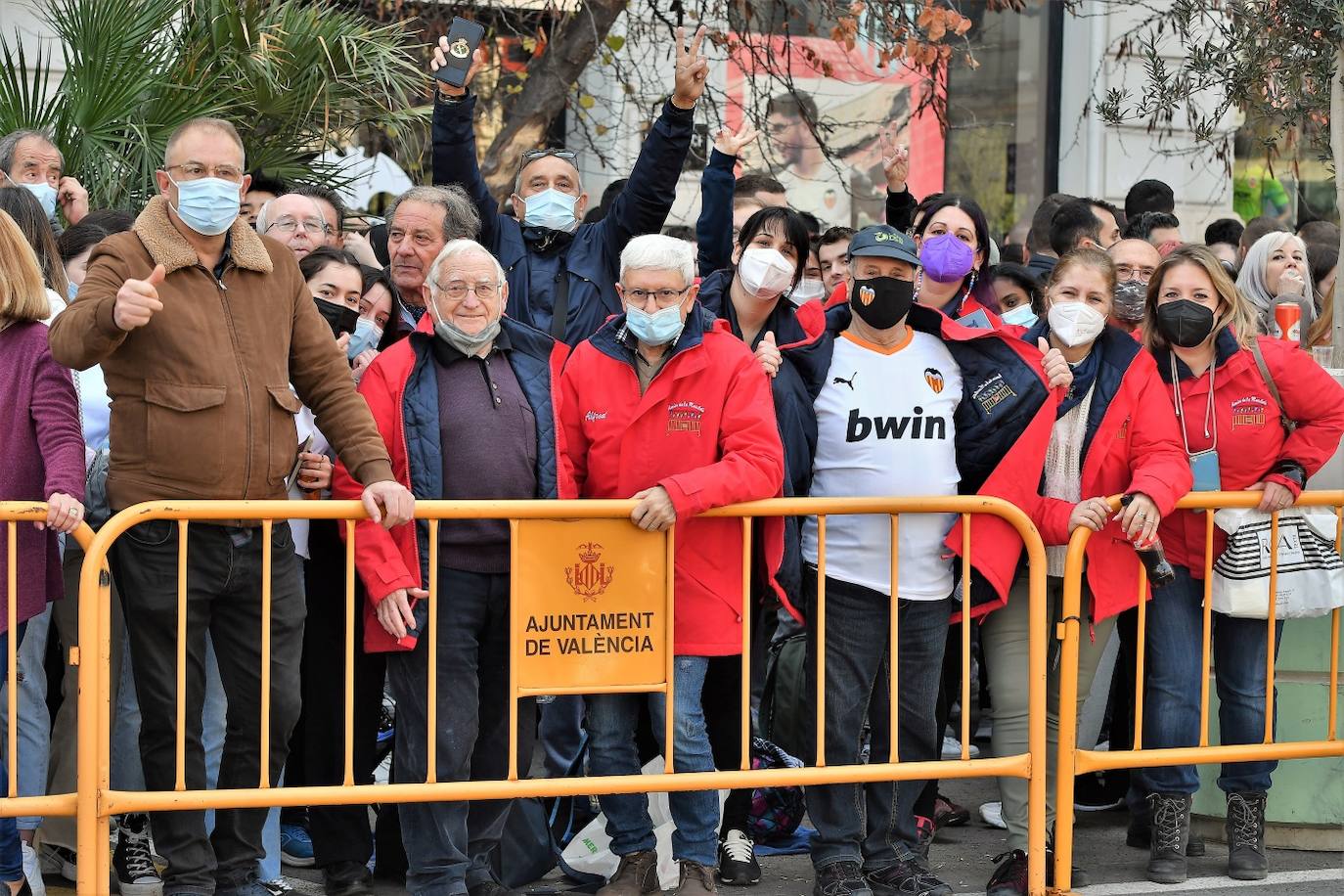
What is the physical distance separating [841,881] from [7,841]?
2.57 meters

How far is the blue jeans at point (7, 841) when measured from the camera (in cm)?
500

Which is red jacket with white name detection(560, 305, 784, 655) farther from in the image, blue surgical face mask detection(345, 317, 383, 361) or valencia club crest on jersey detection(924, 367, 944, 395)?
blue surgical face mask detection(345, 317, 383, 361)

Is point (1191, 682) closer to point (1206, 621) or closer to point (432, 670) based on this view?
point (1206, 621)

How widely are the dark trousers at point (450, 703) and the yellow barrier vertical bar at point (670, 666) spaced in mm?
463

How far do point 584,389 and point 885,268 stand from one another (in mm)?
1056

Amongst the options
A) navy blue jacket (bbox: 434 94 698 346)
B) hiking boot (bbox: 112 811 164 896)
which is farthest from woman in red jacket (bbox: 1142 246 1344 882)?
hiking boot (bbox: 112 811 164 896)

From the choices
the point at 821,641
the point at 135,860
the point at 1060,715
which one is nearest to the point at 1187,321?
the point at 1060,715

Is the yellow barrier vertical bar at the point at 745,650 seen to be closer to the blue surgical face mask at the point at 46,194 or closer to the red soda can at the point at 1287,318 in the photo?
the red soda can at the point at 1287,318

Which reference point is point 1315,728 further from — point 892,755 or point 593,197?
point 593,197

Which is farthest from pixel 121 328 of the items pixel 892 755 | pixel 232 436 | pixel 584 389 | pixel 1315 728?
pixel 1315 728

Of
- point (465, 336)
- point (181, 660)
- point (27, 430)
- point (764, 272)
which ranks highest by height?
point (764, 272)

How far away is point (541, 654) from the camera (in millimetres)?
5098

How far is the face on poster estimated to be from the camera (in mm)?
11602

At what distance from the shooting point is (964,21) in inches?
339
